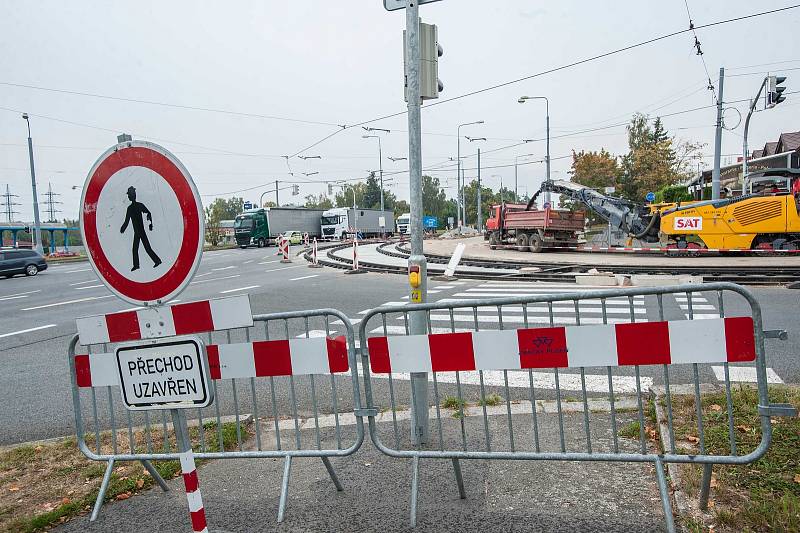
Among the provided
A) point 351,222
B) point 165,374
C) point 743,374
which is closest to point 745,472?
point 743,374

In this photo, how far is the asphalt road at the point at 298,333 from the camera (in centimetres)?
562

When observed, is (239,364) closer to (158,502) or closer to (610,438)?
(158,502)

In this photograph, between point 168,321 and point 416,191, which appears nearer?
point 168,321

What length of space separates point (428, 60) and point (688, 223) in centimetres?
1932

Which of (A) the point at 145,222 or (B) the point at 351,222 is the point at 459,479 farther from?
(B) the point at 351,222

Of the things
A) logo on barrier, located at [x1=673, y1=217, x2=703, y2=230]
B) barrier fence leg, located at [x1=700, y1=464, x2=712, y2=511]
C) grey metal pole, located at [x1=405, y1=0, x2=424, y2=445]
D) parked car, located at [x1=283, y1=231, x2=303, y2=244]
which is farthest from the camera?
parked car, located at [x1=283, y1=231, x2=303, y2=244]

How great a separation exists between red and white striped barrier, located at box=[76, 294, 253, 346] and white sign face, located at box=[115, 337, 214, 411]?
0.08m

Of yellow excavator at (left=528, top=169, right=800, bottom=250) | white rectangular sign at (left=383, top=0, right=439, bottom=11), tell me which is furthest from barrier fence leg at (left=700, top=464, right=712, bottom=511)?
yellow excavator at (left=528, top=169, right=800, bottom=250)

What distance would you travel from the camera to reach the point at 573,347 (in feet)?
10.4

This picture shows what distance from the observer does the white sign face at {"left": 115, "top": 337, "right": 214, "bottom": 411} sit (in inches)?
102

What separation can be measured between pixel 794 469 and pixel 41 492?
4796 millimetres

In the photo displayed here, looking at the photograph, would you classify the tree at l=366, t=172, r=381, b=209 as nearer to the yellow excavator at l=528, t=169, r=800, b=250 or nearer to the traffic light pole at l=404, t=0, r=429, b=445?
the yellow excavator at l=528, t=169, r=800, b=250

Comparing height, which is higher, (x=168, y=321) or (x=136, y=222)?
(x=136, y=222)

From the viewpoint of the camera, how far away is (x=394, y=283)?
15922 millimetres
